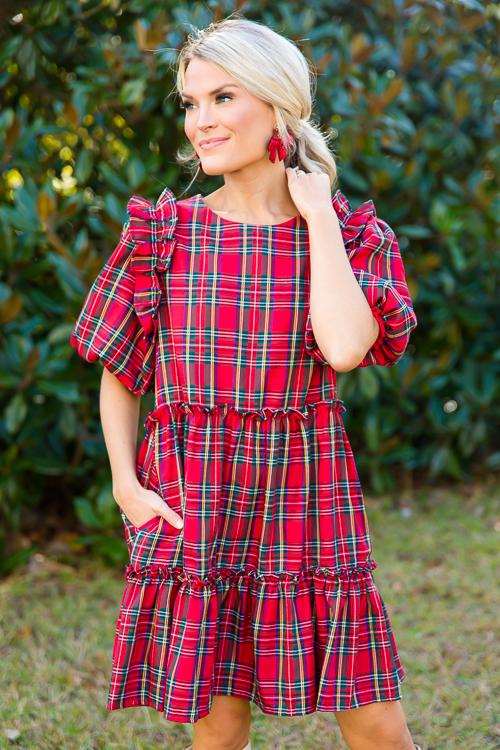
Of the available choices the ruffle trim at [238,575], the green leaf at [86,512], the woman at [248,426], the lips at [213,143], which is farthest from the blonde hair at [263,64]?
the green leaf at [86,512]

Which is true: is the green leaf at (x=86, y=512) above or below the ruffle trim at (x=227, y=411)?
below

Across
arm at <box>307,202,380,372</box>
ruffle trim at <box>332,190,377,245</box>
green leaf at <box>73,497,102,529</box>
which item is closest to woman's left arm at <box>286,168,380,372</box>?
arm at <box>307,202,380,372</box>

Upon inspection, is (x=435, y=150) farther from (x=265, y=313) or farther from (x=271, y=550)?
(x=271, y=550)

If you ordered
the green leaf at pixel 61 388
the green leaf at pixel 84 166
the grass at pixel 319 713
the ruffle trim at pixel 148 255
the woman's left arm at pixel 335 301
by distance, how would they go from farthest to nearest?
the green leaf at pixel 84 166 < the green leaf at pixel 61 388 < the grass at pixel 319 713 < the ruffle trim at pixel 148 255 < the woman's left arm at pixel 335 301

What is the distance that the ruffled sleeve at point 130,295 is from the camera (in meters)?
1.63

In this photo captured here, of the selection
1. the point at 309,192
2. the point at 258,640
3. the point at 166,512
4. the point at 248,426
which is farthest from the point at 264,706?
the point at 309,192

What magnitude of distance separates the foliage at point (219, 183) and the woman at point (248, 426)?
1.41 metres

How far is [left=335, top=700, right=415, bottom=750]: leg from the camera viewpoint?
1.59 metres

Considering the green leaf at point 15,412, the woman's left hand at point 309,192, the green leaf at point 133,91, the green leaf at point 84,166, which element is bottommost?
the green leaf at point 15,412

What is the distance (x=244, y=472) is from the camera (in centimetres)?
159

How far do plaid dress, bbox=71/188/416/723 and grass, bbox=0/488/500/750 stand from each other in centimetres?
84

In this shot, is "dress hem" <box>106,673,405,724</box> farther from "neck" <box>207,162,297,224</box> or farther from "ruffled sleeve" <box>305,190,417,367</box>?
"neck" <box>207,162,297,224</box>

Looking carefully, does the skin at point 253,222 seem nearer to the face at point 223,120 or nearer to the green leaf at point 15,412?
the face at point 223,120

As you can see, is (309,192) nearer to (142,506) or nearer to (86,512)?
(142,506)
